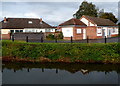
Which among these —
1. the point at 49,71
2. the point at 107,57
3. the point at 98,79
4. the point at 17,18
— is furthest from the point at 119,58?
the point at 17,18

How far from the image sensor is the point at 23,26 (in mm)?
37594

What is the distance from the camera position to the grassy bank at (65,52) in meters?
15.4

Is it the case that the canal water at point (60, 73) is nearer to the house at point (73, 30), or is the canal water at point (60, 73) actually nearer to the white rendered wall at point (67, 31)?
the house at point (73, 30)

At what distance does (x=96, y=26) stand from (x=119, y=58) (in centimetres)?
1667

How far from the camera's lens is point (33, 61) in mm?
16250

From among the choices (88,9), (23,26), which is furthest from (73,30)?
(88,9)

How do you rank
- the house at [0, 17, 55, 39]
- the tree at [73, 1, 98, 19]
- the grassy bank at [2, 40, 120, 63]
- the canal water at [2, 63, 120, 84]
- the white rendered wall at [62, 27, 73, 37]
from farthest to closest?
1. the tree at [73, 1, 98, 19]
2. the house at [0, 17, 55, 39]
3. the white rendered wall at [62, 27, 73, 37]
4. the grassy bank at [2, 40, 120, 63]
5. the canal water at [2, 63, 120, 84]

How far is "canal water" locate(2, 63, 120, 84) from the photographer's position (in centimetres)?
1048

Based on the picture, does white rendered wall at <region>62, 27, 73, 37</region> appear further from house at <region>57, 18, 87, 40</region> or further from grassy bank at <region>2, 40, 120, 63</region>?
grassy bank at <region>2, 40, 120, 63</region>

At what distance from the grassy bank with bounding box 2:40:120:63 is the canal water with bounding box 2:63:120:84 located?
2.75ft

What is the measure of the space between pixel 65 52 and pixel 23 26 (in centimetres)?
2394

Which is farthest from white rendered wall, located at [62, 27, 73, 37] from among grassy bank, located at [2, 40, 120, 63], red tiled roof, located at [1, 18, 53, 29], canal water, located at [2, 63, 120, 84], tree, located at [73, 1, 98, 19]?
tree, located at [73, 1, 98, 19]

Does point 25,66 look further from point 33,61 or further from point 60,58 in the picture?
point 60,58

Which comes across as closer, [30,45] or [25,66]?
[25,66]
